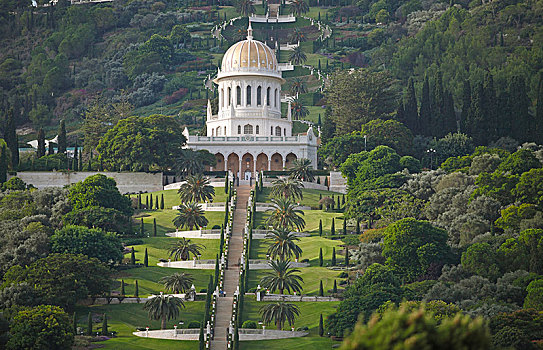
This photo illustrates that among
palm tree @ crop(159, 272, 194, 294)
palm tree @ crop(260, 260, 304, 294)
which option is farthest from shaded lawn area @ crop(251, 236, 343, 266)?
palm tree @ crop(159, 272, 194, 294)

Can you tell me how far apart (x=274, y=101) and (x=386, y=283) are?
6191cm

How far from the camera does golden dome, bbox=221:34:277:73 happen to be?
Result: 4660 inches

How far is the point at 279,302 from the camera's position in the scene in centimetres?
6294

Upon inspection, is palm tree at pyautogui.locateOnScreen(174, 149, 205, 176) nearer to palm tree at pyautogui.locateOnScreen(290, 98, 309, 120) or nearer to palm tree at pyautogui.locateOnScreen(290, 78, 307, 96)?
palm tree at pyautogui.locateOnScreen(290, 98, 309, 120)

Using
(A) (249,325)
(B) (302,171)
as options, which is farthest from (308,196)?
(A) (249,325)

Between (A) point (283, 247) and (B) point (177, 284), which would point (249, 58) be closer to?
(A) point (283, 247)

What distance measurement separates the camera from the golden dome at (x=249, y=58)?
118 metres

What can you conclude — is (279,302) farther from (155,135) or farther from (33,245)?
(155,135)

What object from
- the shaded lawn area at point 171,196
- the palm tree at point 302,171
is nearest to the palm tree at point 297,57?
the palm tree at point 302,171

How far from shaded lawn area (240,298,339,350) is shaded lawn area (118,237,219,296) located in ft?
19.4

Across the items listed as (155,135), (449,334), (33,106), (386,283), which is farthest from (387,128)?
(33,106)

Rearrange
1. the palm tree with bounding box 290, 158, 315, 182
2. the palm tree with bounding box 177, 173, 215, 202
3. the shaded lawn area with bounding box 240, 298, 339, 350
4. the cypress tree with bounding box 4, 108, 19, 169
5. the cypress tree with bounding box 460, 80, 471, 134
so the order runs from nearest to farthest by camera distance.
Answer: the shaded lawn area with bounding box 240, 298, 339, 350 < the palm tree with bounding box 177, 173, 215, 202 < the palm tree with bounding box 290, 158, 315, 182 < the cypress tree with bounding box 4, 108, 19, 169 < the cypress tree with bounding box 460, 80, 471, 134

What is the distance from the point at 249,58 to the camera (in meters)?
118

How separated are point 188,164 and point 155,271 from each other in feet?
98.6
